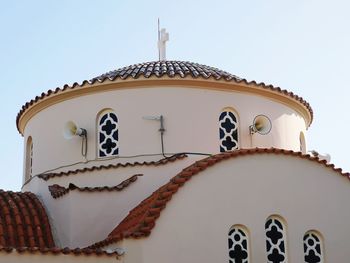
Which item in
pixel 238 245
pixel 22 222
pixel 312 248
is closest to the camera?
pixel 238 245

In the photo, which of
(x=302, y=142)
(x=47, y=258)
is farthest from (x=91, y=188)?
(x=302, y=142)

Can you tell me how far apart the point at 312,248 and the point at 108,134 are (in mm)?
5234

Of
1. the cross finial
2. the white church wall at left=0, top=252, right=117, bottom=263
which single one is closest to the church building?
the white church wall at left=0, top=252, right=117, bottom=263

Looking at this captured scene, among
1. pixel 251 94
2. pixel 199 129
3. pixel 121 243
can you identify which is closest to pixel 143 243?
pixel 121 243

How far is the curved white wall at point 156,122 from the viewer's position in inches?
595

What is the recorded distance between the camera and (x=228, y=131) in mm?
15477

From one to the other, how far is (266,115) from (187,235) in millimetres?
4987

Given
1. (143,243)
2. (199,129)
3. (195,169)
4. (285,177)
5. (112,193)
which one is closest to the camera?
(143,243)

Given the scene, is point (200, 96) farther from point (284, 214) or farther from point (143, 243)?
point (143, 243)

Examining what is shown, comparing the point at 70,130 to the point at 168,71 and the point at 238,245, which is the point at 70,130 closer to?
the point at 168,71

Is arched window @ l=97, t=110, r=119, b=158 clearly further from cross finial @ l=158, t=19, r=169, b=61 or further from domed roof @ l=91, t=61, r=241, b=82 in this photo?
cross finial @ l=158, t=19, r=169, b=61

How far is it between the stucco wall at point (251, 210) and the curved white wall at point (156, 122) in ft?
7.77

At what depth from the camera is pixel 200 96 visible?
15469mm

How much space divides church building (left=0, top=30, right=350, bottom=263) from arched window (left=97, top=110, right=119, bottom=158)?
2 cm
